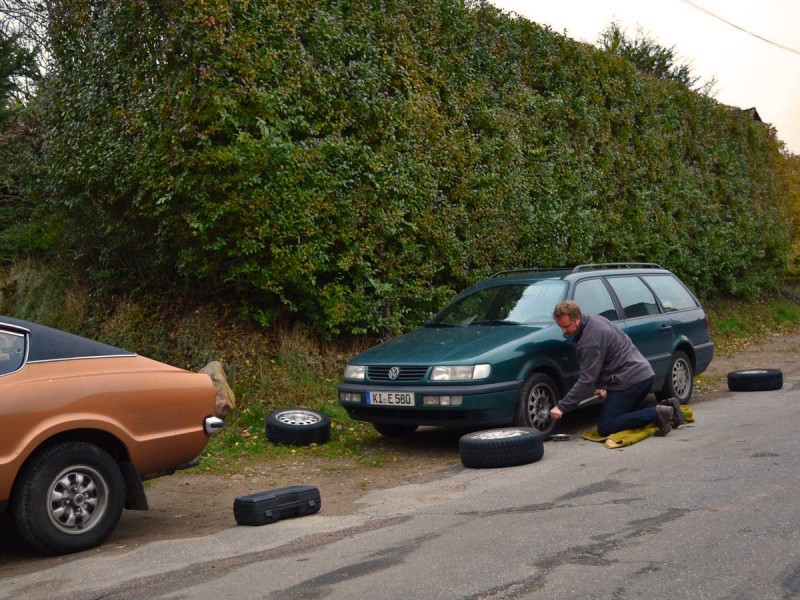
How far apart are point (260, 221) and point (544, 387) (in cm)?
392

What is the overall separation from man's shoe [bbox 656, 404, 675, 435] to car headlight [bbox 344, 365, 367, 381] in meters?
2.86

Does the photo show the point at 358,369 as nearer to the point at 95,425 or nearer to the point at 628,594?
the point at 95,425

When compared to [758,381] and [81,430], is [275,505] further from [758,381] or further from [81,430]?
[758,381]

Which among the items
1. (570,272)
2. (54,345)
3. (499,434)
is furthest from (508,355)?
(54,345)

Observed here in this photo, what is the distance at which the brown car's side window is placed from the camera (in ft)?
17.4

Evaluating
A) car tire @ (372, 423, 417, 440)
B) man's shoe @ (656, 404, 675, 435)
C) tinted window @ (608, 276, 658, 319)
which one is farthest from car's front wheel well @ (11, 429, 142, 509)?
tinted window @ (608, 276, 658, 319)

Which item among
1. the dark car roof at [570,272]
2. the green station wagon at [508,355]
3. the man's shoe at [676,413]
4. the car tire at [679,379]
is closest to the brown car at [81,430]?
the green station wagon at [508,355]

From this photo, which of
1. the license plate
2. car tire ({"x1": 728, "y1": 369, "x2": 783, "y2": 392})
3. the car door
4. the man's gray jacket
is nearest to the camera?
the license plate

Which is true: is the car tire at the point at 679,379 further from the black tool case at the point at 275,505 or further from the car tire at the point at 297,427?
the black tool case at the point at 275,505

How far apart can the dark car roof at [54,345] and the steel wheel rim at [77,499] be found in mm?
738

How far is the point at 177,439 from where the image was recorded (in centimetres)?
595

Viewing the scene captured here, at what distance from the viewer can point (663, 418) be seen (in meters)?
8.20

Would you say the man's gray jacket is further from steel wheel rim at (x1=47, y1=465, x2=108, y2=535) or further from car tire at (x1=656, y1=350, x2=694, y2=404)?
steel wheel rim at (x1=47, y1=465, x2=108, y2=535)

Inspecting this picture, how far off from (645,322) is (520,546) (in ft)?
18.3
